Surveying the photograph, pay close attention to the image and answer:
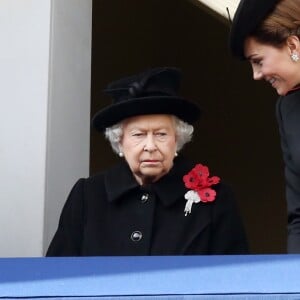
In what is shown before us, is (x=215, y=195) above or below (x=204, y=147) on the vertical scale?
below

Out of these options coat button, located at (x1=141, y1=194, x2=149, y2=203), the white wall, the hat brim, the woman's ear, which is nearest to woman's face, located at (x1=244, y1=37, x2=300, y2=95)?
the woman's ear

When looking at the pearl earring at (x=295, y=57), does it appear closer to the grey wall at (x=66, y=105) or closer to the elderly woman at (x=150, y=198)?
the elderly woman at (x=150, y=198)

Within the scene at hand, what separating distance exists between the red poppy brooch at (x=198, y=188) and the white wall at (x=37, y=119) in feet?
2.31

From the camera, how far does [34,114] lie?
3490 millimetres

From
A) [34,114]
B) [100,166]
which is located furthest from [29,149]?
[100,166]

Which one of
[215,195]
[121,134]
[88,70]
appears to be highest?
[88,70]

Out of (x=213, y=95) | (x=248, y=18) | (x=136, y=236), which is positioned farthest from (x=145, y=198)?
(x=213, y=95)

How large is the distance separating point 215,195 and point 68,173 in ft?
2.83

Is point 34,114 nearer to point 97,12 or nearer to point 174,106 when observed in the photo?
point 174,106

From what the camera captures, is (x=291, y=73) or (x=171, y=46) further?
(x=171, y=46)

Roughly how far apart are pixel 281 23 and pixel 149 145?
1.96 feet

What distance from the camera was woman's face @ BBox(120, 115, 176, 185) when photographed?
2836 millimetres

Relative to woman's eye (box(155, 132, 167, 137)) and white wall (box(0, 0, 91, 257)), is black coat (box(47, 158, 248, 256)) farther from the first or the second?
white wall (box(0, 0, 91, 257))

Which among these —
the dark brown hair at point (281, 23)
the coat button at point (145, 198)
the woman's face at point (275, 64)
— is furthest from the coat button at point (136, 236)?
the dark brown hair at point (281, 23)
